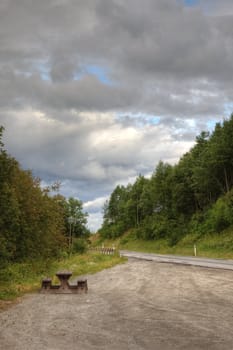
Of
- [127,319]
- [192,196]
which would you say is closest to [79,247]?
[192,196]

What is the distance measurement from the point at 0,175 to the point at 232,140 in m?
49.1

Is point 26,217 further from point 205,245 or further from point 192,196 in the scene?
point 192,196

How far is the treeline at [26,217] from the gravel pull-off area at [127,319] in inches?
81.1

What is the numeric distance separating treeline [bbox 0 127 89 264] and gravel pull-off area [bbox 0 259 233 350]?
6.76 feet

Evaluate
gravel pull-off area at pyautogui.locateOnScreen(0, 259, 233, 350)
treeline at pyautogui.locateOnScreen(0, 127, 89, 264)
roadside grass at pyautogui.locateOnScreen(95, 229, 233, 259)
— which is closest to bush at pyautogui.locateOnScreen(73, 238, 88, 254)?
roadside grass at pyautogui.locateOnScreen(95, 229, 233, 259)

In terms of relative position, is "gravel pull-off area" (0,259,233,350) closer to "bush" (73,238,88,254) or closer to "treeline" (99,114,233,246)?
"treeline" (99,114,233,246)

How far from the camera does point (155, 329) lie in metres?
9.21

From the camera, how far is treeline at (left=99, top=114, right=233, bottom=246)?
56.8m

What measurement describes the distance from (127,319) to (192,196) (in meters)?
64.5

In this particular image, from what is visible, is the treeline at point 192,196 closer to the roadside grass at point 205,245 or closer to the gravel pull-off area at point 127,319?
the roadside grass at point 205,245

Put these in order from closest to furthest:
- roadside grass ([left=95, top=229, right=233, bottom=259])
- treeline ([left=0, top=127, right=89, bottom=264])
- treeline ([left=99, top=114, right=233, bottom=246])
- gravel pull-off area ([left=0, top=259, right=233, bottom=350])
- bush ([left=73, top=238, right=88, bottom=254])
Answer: gravel pull-off area ([left=0, top=259, right=233, bottom=350])
treeline ([left=0, top=127, right=89, bottom=264])
roadside grass ([left=95, top=229, right=233, bottom=259])
treeline ([left=99, top=114, right=233, bottom=246])
bush ([left=73, top=238, right=88, bottom=254])

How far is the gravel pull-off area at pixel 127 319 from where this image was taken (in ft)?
26.3

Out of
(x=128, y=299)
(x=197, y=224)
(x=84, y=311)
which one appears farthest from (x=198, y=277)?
→ (x=197, y=224)

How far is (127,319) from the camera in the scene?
10.5 metres
